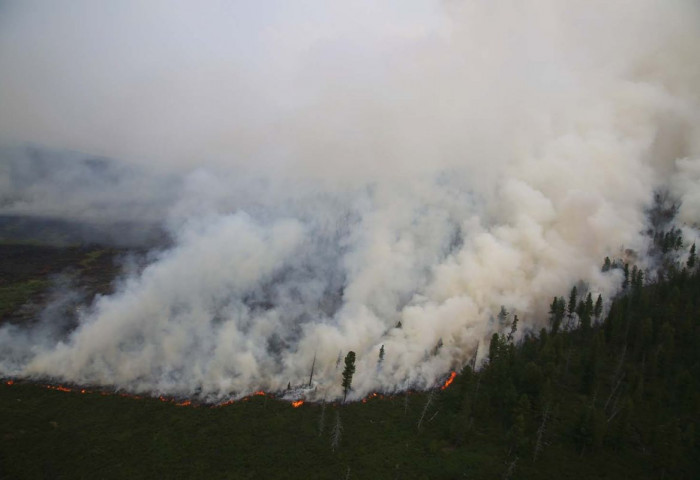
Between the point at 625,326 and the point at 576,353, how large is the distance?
2676cm

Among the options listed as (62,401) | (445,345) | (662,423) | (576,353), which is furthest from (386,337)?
(62,401)

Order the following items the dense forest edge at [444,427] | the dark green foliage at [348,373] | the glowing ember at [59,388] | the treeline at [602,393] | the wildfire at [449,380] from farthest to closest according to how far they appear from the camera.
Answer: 1. the wildfire at [449,380]
2. the glowing ember at [59,388]
3. the dark green foliage at [348,373]
4. the treeline at [602,393]
5. the dense forest edge at [444,427]

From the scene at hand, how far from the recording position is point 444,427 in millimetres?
124375

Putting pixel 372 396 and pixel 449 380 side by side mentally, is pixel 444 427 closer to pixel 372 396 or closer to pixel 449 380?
pixel 372 396

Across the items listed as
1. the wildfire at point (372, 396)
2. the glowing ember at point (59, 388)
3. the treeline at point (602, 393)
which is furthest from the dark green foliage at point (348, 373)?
the glowing ember at point (59, 388)

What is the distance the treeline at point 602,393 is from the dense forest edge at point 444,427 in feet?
1.54

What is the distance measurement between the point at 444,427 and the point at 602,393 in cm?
5742

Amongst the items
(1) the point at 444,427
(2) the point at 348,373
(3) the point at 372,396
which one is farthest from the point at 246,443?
(1) the point at 444,427

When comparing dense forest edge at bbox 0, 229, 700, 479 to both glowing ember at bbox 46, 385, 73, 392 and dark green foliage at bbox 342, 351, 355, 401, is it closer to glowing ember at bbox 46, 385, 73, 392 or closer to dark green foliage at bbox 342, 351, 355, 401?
glowing ember at bbox 46, 385, 73, 392

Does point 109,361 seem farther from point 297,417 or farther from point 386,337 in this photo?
point 386,337

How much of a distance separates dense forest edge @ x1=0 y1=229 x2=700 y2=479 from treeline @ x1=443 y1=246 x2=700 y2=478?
47 centimetres

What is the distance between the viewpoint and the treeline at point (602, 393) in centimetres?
10662

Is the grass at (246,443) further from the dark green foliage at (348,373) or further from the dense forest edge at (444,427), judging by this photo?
the dark green foliage at (348,373)

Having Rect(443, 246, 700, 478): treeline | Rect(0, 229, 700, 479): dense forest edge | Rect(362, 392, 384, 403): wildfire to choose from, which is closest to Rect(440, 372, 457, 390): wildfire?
Rect(0, 229, 700, 479): dense forest edge
